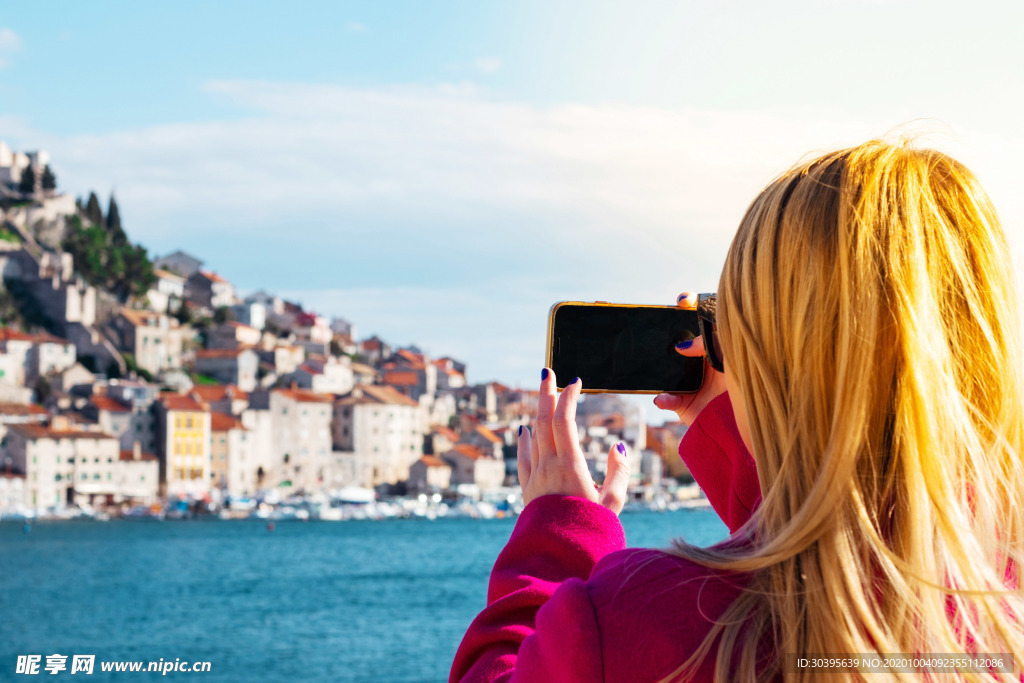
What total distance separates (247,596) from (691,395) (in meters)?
34.9

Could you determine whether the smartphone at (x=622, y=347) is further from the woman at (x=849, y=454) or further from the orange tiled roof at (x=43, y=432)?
the orange tiled roof at (x=43, y=432)

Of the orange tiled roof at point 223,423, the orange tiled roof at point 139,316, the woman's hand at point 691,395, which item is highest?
the orange tiled roof at point 139,316

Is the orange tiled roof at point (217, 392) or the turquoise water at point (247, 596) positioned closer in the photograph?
the turquoise water at point (247, 596)

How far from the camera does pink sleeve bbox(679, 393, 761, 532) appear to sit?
3.50 ft

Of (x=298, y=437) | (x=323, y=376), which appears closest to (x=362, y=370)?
(x=323, y=376)

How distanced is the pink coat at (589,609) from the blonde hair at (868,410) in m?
0.02

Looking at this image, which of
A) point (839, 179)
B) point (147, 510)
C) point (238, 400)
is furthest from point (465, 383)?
point (839, 179)

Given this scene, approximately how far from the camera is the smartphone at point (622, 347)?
1.20 m

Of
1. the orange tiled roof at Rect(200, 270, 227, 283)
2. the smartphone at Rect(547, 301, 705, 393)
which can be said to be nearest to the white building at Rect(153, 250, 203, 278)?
the orange tiled roof at Rect(200, 270, 227, 283)

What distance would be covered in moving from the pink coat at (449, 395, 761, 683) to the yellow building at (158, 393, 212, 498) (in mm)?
57093

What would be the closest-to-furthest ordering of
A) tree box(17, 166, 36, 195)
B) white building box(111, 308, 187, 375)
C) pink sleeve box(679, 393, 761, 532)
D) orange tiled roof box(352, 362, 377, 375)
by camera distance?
pink sleeve box(679, 393, 761, 532)
white building box(111, 308, 187, 375)
tree box(17, 166, 36, 195)
orange tiled roof box(352, 362, 377, 375)

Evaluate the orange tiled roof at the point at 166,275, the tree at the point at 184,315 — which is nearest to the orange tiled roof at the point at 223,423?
the tree at the point at 184,315

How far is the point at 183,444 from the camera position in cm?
5619

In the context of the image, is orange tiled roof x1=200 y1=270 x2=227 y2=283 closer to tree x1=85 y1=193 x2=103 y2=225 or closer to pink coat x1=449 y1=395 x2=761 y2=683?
tree x1=85 y1=193 x2=103 y2=225
